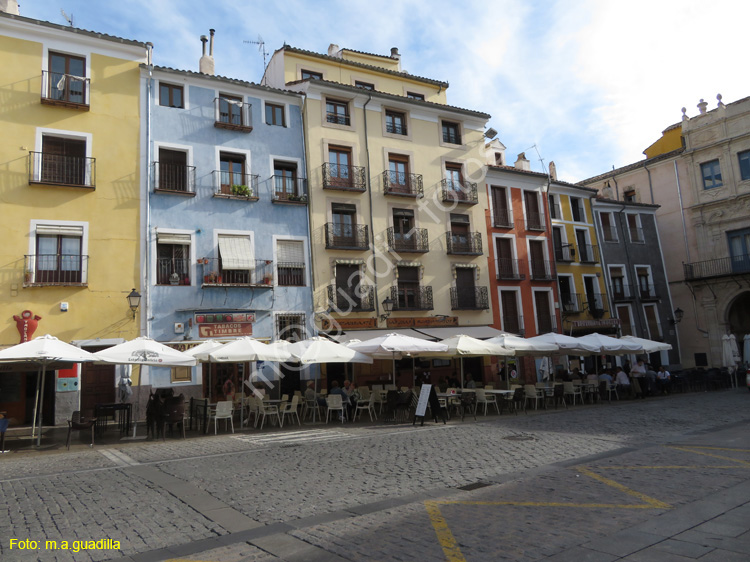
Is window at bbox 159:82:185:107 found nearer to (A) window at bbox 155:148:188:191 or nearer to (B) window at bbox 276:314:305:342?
(A) window at bbox 155:148:188:191

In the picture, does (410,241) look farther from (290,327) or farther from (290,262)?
(290,327)

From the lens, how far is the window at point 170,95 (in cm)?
2119

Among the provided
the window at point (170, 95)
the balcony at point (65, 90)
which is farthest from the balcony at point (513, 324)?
the balcony at point (65, 90)

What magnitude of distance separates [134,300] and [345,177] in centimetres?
1063

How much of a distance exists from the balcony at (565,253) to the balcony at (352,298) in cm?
1346

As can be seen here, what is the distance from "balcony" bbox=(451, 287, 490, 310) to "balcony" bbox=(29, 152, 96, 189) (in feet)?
52.9

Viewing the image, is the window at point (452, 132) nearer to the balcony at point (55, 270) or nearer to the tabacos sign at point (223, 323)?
the tabacos sign at point (223, 323)

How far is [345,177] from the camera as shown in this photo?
24.7 metres

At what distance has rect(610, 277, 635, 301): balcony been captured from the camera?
3347cm

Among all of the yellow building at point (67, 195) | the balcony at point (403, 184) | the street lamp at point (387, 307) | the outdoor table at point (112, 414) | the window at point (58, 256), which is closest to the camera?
the outdoor table at point (112, 414)

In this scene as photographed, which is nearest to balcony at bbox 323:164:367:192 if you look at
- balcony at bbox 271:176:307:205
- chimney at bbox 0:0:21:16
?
balcony at bbox 271:176:307:205

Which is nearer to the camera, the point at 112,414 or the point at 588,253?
the point at 112,414

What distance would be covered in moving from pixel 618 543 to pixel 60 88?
21473 mm

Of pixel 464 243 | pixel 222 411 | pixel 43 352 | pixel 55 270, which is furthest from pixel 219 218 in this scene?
pixel 464 243
